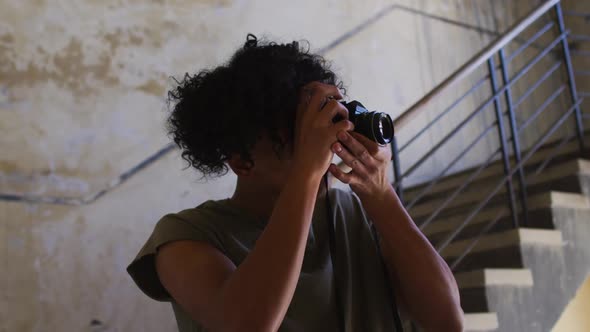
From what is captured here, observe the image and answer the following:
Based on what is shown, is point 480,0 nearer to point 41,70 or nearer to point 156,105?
point 156,105

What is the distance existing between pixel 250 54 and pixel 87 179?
59.0 inches

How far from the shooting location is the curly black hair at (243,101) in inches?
37.5

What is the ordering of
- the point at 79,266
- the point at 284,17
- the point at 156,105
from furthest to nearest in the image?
the point at 284,17 → the point at 156,105 → the point at 79,266

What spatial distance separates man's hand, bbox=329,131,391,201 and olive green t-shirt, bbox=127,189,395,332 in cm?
8

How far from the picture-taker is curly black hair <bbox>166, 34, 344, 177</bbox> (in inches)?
37.5

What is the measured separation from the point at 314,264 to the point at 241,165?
184 mm

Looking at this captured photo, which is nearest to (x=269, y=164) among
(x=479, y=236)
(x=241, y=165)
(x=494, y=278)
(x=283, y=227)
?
(x=241, y=165)

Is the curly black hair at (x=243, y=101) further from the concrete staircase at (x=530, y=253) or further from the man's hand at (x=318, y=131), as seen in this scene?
the concrete staircase at (x=530, y=253)

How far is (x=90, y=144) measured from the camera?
2352mm

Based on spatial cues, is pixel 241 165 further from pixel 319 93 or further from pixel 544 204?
pixel 544 204

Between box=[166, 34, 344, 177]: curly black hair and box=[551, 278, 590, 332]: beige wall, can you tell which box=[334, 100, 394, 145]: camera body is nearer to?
box=[166, 34, 344, 177]: curly black hair

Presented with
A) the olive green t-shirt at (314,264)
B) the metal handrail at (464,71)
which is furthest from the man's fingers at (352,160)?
the metal handrail at (464,71)

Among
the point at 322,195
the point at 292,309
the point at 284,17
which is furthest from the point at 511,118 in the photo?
the point at 292,309

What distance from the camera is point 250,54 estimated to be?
101 cm
